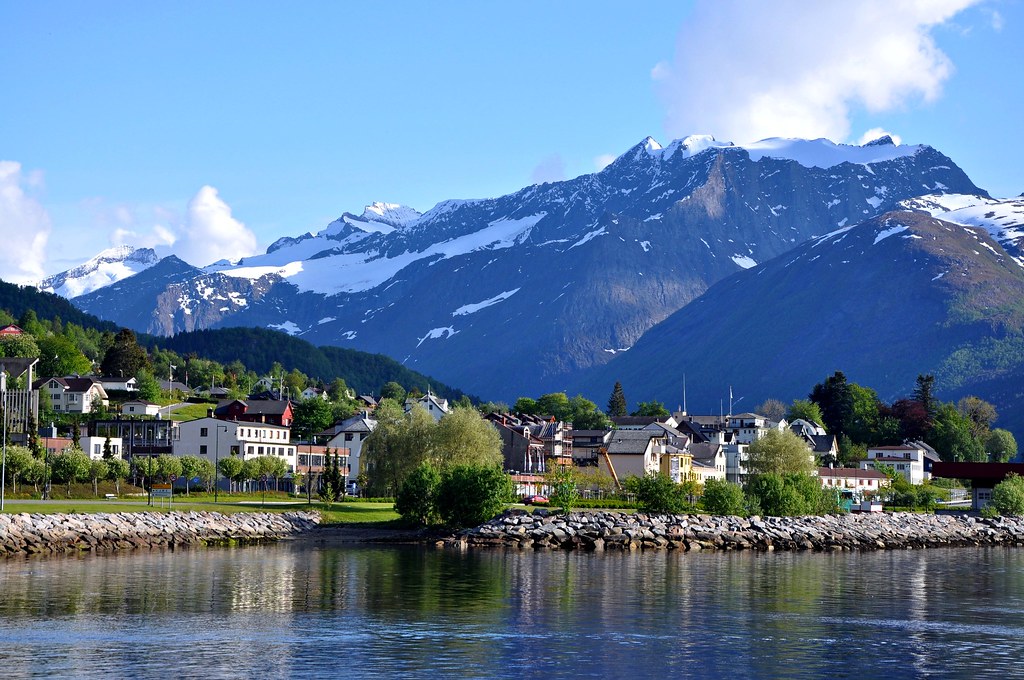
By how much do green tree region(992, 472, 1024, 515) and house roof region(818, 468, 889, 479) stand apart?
45089mm

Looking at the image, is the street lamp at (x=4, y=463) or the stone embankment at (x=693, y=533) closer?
the street lamp at (x=4, y=463)

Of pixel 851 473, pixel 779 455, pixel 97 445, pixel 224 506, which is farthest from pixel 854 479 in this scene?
pixel 224 506

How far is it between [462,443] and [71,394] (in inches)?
3836

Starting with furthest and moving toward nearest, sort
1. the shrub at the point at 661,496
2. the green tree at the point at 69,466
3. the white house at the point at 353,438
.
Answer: the white house at the point at 353,438 < the shrub at the point at 661,496 < the green tree at the point at 69,466

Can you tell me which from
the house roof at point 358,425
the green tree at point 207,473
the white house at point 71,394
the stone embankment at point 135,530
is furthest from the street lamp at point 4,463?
the house roof at point 358,425

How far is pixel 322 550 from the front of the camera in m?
86.6

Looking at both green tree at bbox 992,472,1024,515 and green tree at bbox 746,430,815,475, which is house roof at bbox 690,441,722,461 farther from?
green tree at bbox 992,472,1024,515

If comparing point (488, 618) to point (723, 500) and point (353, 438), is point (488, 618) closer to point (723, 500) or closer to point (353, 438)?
point (723, 500)

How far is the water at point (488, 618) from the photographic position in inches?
1658

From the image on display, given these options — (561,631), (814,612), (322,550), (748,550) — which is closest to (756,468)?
(748,550)

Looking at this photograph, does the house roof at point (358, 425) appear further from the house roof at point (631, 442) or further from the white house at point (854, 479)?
the white house at point (854, 479)

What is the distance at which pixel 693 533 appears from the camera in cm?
9975

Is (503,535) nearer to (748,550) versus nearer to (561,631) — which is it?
(748,550)

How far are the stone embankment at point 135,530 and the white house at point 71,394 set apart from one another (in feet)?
Result: 329
